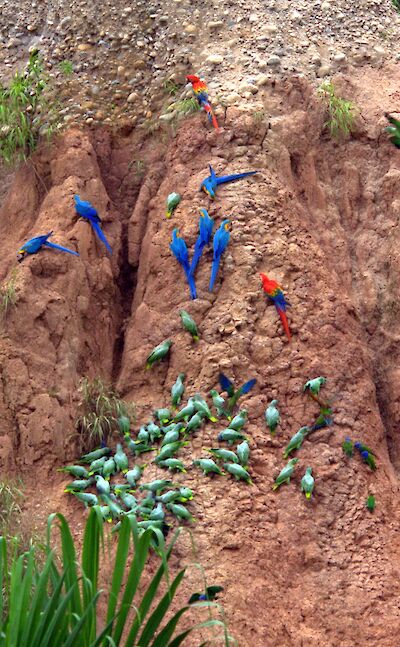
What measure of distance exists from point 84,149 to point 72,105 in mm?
437

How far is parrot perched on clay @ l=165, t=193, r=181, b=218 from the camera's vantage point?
7332 mm

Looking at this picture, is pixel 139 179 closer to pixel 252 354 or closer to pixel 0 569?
pixel 252 354

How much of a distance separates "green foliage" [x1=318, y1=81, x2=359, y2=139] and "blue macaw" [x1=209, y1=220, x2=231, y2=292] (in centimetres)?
132

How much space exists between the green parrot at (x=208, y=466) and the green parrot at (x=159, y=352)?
83 cm

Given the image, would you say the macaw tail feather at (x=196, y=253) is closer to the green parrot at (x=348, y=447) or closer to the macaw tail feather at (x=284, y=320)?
the macaw tail feather at (x=284, y=320)

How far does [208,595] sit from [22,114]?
3.82 meters

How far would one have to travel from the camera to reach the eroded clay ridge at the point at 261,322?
20.2ft

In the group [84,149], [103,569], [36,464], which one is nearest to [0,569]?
[103,569]

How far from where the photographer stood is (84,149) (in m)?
7.64

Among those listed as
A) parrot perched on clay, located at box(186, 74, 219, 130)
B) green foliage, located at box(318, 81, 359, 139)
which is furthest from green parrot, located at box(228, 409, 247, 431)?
green foliage, located at box(318, 81, 359, 139)

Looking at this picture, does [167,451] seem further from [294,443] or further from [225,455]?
[294,443]

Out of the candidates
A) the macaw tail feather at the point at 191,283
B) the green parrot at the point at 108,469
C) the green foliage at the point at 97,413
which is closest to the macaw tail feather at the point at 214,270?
the macaw tail feather at the point at 191,283

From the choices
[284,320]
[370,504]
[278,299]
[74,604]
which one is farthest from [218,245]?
[74,604]

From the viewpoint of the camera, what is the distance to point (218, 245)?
22.9 ft
